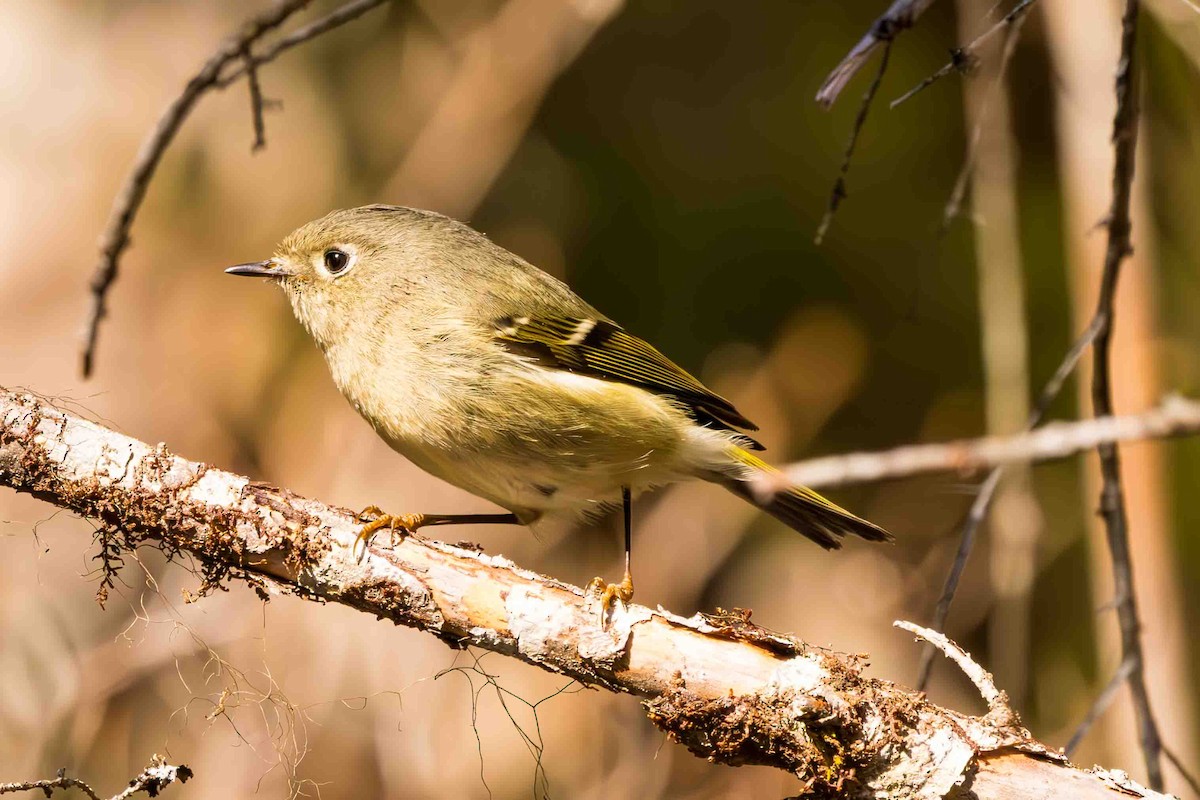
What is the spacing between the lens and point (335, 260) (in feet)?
9.39

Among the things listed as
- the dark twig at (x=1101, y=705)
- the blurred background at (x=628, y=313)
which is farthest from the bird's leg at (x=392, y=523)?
the dark twig at (x=1101, y=705)

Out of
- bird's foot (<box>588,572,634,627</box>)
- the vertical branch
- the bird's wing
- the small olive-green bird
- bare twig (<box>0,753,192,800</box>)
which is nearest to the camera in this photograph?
bare twig (<box>0,753,192,800</box>)

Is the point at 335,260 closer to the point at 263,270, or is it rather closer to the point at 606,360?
the point at 263,270

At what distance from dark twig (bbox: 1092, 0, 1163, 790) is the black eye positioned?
183 cm

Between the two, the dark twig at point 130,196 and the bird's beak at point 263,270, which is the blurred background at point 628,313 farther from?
the dark twig at point 130,196

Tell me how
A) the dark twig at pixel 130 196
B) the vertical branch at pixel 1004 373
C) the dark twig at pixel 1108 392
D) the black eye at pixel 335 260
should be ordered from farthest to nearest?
the vertical branch at pixel 1004 373 → the black eye at pixel 335 260 → the dark twig at pixel 1108 392 → the dark twig at pixel 130 196

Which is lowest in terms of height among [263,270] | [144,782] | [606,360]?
[144,782]

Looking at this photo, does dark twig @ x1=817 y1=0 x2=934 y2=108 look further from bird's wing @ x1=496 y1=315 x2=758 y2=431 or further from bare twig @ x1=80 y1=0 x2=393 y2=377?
bird's wing @ x1=496 y1=315 x2=758 y2=431

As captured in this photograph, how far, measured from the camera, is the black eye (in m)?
2.85

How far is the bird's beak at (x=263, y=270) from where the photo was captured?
9.38 ft

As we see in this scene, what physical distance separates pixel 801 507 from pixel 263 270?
155 centimetres

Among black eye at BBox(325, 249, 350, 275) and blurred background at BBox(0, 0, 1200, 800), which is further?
blurred background at BBox(0, 0, 1200, 800)

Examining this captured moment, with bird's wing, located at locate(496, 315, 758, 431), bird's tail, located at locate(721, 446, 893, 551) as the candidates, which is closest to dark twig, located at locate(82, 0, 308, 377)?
bird's wing, located at locate(496, 315, 758, 431)

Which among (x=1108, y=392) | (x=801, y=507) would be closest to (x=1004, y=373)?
(x=801, y=507)
